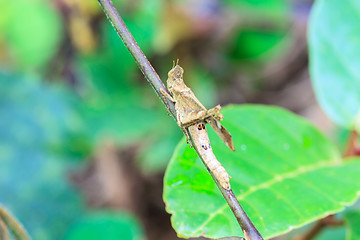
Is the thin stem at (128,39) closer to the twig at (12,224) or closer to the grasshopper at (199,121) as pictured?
the grasshopper at (199,121)

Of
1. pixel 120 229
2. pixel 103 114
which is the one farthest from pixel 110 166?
pixel 120 229

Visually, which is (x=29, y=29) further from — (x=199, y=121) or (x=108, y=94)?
(x=199, y=121)

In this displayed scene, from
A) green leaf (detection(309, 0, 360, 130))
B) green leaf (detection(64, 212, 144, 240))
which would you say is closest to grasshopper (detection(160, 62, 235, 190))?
green leaf (detection(309, 0, 360, 130))

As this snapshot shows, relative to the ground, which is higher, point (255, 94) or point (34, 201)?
point (255, 94)

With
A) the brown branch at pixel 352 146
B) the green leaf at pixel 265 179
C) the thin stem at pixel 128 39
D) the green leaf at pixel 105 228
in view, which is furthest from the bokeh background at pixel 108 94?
the thin stem at pixel 128 39

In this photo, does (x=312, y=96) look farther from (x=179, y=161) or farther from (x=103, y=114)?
(x=179, y=161)

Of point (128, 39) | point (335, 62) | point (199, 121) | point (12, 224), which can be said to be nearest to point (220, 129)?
point (199, 121)
